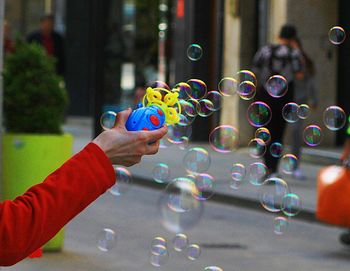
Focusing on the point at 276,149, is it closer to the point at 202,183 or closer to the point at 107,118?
the point at 202,183

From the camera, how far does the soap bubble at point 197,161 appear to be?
6.24 meters

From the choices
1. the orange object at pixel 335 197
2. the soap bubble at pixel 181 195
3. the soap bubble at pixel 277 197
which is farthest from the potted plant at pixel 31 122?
the soap bubble at pixel 277 197

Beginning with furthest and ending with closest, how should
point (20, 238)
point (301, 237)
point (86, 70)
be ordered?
point (86, 70)
point (301, 237)
point (20, 238)

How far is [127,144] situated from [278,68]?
9.50 m

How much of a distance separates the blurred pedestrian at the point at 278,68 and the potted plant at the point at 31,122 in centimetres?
372

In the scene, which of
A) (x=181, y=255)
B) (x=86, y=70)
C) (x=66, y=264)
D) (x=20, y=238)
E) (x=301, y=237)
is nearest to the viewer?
(x=20, y=238)

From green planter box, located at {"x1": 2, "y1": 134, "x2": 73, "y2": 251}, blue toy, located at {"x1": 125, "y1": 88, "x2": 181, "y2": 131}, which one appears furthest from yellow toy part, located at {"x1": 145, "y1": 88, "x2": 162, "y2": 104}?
green planter box, located at {"x1": 2, "y1": 134, "x2": 73, "y2": 251}

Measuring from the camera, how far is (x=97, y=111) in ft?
54.7

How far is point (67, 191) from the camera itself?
2.60 meters

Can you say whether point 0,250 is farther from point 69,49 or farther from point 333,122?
point 69,49

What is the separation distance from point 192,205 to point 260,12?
9.59m

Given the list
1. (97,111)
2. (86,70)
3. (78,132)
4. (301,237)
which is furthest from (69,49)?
(301,237)

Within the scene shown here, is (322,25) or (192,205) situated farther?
(322,25)

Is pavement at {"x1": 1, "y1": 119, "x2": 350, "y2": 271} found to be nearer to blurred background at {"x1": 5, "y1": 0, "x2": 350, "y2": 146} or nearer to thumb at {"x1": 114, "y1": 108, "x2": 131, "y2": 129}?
blurred background at {"x1": 5, "y1": 0, "x2": 350, "y2": 146}
